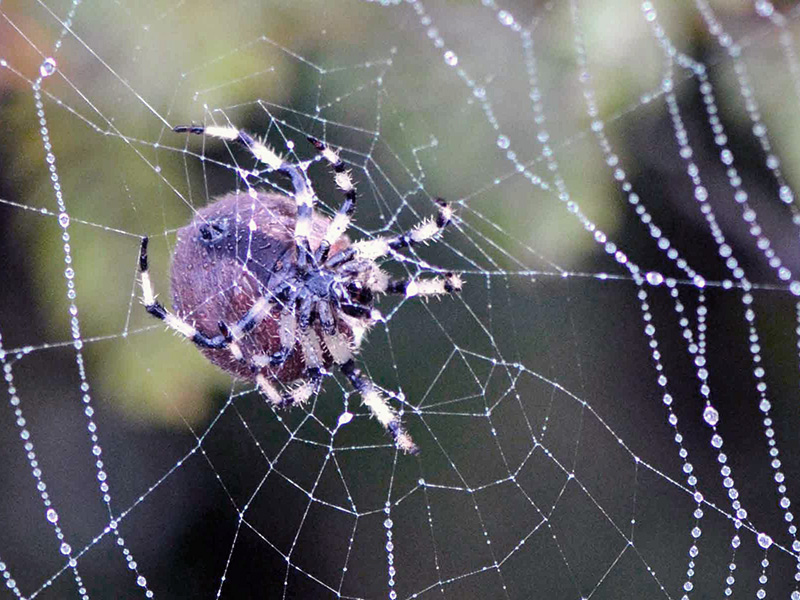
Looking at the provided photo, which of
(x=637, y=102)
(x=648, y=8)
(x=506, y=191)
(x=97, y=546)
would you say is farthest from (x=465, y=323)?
(x=97, y=546)

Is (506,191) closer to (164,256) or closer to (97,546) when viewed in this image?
(164,256)

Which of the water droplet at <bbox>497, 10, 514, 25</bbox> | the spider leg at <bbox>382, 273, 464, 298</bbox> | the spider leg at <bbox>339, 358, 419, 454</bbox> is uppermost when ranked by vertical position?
the water droplet at <bbox>497, 10, 514, 25</bbox>

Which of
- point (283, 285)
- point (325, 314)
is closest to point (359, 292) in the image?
point (325, 314)

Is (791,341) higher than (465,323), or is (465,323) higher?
(465,323)

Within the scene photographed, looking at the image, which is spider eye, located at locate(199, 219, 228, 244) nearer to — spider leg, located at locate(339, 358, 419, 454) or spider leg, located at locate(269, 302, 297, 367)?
spider leg, located at locate(269, 302, 297, 367)

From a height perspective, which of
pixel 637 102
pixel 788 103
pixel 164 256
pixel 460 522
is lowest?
pixel 460 522

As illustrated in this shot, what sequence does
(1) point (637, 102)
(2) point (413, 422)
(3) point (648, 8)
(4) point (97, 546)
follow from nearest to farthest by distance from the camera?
(3) point (648, 8) → (1) point (637, 102) → (2) point (413, 422) → (4) point (97, 546)

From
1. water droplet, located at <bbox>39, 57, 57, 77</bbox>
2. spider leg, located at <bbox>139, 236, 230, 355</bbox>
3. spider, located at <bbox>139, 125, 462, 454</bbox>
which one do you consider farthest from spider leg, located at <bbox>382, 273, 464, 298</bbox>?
water droplet, located at <bbox>39, 57, 57, 77</bbox>
